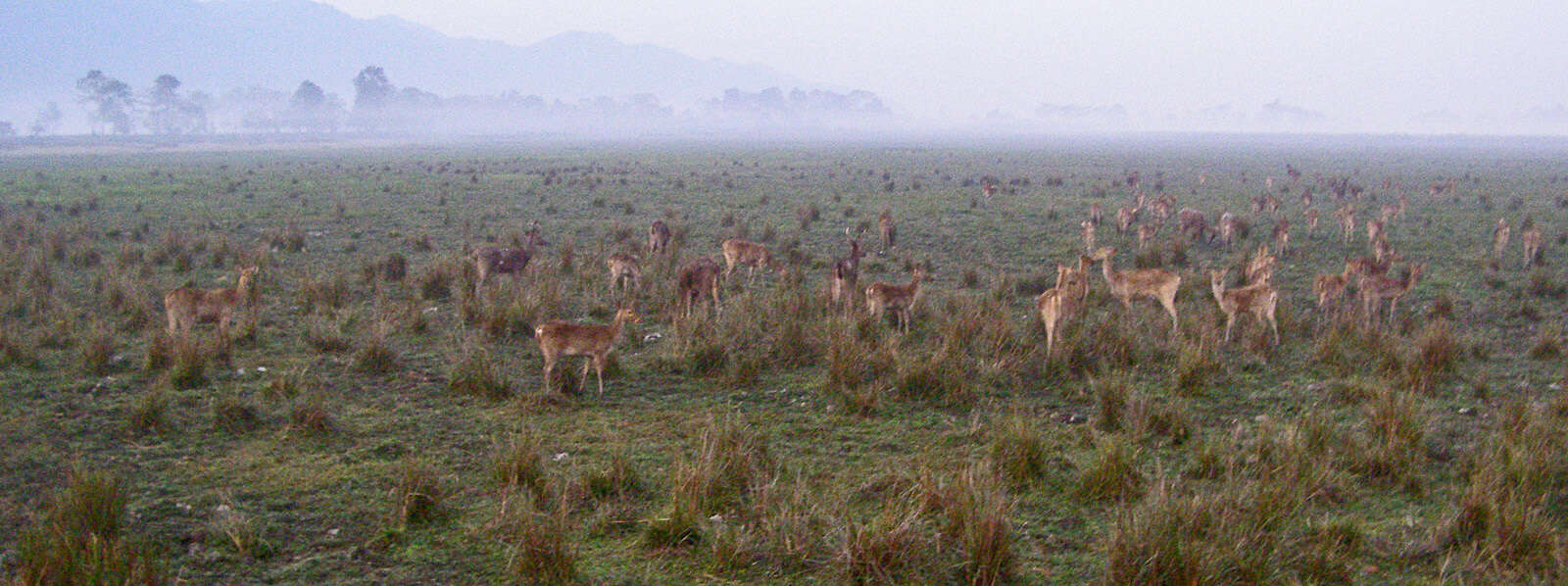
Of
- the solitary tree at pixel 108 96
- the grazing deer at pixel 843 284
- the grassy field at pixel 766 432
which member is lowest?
the grassy field at pixel 766 432

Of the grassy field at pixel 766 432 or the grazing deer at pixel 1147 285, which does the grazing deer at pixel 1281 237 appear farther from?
the grazing deer at pixel 1147 285

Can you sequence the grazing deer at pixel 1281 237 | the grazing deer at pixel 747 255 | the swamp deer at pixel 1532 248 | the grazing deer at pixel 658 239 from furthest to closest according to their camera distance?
the grazing deer at pixel 1281 237, the grazing deer at pixel 658 239, the swamp deer at pixel 1532 248, the grazing deer at pixel 747 255

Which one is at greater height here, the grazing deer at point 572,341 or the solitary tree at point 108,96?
the solitary tree at point 108,96

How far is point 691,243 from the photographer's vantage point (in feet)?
72.1

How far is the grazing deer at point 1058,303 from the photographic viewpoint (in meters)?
11.1

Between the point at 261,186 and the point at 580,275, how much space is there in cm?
2692

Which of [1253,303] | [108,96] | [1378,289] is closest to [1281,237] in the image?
[1378,289]

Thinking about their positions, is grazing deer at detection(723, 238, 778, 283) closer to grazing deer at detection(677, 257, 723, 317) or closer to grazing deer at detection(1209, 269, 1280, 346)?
grazing deer at detection(677, 257, 723, 317)

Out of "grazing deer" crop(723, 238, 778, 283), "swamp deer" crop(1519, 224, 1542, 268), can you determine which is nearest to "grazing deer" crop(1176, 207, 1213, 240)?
"swamp deer" crop(1519, 224, 1542, 268)

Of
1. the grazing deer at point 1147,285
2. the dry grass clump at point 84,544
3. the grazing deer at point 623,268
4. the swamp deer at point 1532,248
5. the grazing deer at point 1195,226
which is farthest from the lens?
the grazing deer at point 1195,226

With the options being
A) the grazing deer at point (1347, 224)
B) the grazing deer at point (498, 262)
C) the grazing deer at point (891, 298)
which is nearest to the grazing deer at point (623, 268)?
the grazing deer at point (498, 262)

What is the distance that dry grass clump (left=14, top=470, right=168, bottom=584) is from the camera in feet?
17.1

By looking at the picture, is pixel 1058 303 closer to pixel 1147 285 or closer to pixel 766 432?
pixel 1147 285

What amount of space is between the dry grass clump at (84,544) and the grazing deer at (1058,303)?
8.40 m
